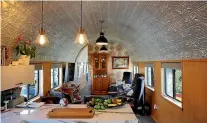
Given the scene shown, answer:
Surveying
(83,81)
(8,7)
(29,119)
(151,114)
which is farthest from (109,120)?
(83,81)

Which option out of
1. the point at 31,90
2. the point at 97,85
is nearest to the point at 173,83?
the point at 31,90

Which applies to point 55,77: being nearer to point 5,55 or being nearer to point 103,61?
point 103,61

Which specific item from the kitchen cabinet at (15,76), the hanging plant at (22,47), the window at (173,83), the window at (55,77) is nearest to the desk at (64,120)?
the kitchen cabinet at (15,76)

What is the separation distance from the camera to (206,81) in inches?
109

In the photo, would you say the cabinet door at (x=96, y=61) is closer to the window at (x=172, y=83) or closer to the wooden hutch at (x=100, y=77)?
the wooden hutch at (x=100, y=77)

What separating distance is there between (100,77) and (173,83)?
227 inches

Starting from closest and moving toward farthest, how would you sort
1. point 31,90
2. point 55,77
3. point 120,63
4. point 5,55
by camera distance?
point 5,55 → point 31,90 → point 55,77 → point 120,63

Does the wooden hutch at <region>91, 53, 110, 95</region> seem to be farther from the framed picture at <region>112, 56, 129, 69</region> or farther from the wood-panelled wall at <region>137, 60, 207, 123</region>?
the wood-panelled wall at <region>137, 60, 207, 123</region>

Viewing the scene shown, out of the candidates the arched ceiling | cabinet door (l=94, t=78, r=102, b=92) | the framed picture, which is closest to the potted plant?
the arched ceiling

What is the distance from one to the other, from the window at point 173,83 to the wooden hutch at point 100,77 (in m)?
5.17

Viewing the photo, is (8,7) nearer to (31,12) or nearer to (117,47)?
(31,12)

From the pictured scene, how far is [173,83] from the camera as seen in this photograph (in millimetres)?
4727

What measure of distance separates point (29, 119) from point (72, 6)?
6.06 ft

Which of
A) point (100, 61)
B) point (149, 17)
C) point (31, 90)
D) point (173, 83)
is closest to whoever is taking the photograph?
point (149, 17)
